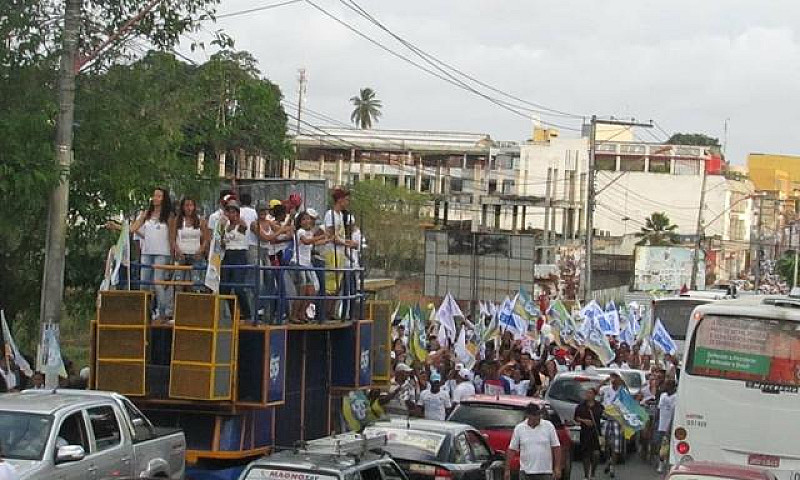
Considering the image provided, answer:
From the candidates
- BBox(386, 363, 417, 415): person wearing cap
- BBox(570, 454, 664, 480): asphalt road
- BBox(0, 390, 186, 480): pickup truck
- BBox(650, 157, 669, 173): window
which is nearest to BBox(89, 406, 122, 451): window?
BBox(0, 390, 186, 480): pickup truck

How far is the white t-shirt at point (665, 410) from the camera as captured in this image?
2331 centimetres

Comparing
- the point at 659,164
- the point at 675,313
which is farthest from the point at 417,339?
the point at 659,164

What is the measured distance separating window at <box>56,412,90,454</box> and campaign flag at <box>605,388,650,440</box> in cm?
1286

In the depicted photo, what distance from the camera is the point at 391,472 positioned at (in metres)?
12.0

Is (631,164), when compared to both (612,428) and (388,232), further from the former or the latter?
(612,428)

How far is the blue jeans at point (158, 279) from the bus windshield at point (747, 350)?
6064mm

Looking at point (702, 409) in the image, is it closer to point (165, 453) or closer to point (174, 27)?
point (165, 453)

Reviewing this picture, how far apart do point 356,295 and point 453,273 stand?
32495 millimetres

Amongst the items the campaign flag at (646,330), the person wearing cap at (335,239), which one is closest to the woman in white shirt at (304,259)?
the person wearing cap at (335,239)

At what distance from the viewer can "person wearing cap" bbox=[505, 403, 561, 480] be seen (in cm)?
1616

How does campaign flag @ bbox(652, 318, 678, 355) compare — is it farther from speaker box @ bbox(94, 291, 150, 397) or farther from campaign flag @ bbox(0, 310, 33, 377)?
speaker box @ bbox(94, 291, 150, 397)

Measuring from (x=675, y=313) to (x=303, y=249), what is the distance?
2020 centimetres

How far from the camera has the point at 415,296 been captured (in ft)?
210

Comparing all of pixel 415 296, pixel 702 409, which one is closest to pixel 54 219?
pixel 702 409
